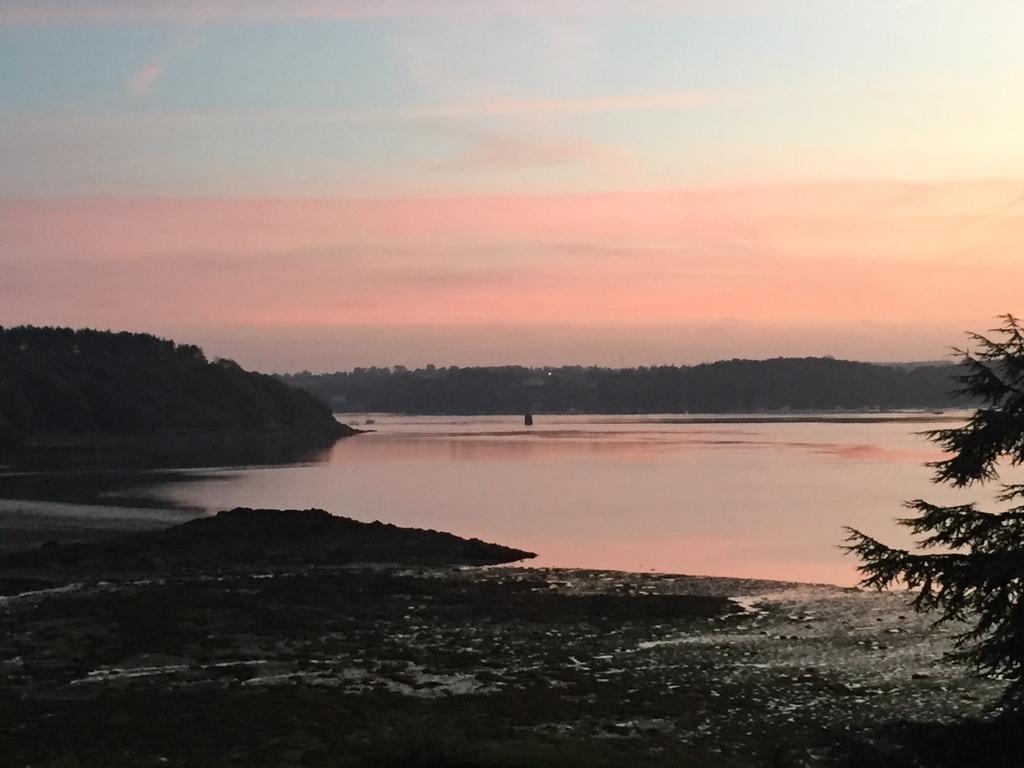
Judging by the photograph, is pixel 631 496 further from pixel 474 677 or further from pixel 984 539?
pixel 984 539

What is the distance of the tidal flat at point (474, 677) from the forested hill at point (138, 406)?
85815mm

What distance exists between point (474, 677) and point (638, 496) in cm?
4916

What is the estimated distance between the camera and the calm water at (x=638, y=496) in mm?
47438

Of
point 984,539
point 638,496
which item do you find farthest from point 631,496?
point 984,539

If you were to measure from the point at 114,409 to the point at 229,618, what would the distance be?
430ft

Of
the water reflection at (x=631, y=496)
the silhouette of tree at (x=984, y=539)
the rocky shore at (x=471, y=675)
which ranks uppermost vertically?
the silhouette of tree at (x=984, y=539)

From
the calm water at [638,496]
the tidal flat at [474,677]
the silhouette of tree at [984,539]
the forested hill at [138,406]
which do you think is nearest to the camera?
the silhouette of tree at [984,539]

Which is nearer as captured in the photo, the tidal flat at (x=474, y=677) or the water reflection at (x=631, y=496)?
the tidal flat at (x=474, y=677)

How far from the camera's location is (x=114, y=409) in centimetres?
15200

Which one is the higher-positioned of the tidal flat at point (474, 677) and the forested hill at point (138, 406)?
the forested hill at point (138, 406)

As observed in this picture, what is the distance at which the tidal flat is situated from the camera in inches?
661

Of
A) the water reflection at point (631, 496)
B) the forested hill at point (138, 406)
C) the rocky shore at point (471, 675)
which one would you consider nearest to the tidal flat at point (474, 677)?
the rocky shore at point (471, 675)

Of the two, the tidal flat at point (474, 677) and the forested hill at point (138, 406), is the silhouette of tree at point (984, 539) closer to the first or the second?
the tidal flat at point (474, 677)

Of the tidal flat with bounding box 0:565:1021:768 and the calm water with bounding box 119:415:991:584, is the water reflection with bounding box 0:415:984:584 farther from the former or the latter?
the tidal flat with bounding box 0:565:1021:768
